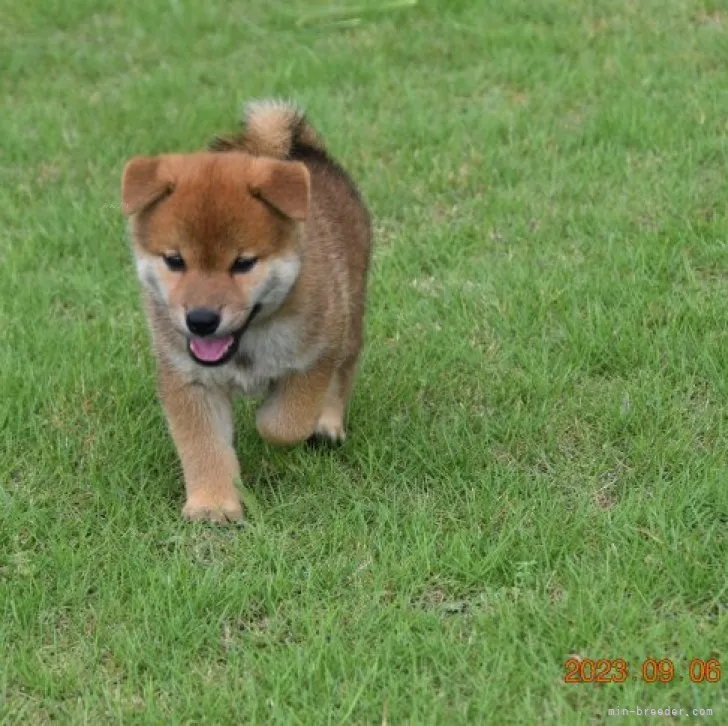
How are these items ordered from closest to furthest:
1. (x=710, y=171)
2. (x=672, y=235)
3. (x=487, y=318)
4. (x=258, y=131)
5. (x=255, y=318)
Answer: (x=255, y=318), (x=258, y=131), (x=487, y=318), (x=672, y=235), (x=710, y=171)

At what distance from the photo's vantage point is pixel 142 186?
354cm

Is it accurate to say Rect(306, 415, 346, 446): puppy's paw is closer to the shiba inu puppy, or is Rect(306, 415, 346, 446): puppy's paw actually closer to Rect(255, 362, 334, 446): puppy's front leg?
the shiba inu puppy

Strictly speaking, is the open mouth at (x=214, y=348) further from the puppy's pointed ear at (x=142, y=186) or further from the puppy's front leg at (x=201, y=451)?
the puppy's pointed ear at (x=142, y=186)

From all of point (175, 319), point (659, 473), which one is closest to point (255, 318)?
point (175, 319)

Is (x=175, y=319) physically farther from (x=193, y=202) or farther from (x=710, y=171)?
(x=710, y=171)

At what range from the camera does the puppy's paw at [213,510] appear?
3748 mm

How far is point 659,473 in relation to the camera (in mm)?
3789

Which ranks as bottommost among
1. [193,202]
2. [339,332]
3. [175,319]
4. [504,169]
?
[504,169]

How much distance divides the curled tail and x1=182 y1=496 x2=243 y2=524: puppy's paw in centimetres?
124

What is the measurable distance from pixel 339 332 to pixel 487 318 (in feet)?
3.61

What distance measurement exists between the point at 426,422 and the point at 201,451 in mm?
845
